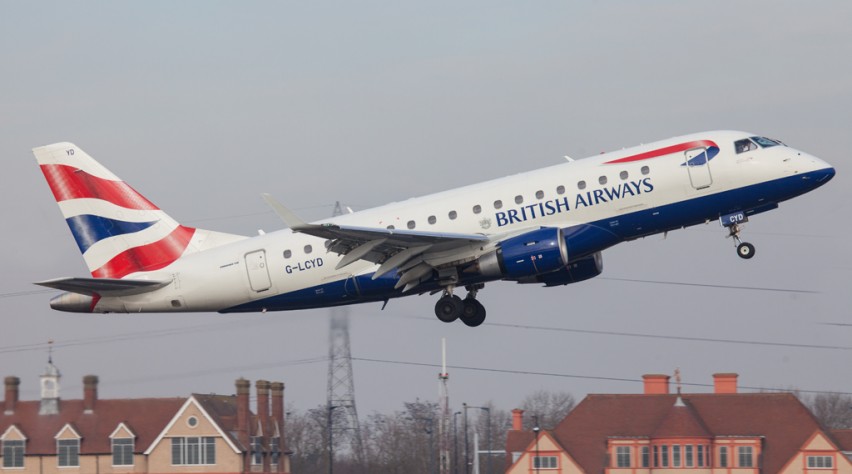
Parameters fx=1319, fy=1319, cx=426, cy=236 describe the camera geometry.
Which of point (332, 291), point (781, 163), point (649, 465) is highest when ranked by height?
point (781, 163)

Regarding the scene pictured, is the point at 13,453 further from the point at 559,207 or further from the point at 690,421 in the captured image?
the point at 559,207

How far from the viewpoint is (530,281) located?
1864 inches

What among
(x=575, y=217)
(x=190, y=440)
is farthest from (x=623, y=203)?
(x=190, y=440)

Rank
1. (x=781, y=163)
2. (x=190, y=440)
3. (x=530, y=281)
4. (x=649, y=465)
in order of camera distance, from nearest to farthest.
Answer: (x=781, y=163) → (x=530, y=281) → (x=190, y=440) → (x=649, y=465)

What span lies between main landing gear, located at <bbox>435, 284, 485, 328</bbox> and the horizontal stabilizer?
9927mm

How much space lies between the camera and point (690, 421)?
8162 centimetres

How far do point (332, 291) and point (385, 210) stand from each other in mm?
3392

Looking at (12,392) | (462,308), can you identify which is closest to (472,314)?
(462,308)

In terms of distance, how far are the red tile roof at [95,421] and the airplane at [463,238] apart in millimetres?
27903

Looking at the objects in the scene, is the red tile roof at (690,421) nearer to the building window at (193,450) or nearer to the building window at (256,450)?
the building window at (256,450)

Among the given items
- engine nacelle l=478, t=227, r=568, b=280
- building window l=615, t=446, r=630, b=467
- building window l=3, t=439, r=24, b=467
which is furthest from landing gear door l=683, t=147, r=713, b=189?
building window l=3, t=439, r=24, b=467

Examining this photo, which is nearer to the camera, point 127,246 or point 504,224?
point 504,224

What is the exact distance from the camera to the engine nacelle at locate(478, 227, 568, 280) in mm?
42906

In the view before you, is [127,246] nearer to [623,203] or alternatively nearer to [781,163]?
[623,203]
